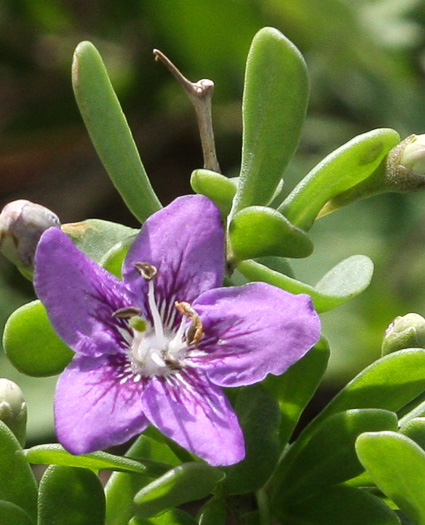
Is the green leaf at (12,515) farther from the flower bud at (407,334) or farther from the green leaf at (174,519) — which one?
the flower bud at (407,334)

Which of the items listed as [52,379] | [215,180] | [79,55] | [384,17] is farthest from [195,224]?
[384,17]

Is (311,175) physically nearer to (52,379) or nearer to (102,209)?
(52,379)

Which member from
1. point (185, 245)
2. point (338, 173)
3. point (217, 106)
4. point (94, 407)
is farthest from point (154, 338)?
point (217, 106)

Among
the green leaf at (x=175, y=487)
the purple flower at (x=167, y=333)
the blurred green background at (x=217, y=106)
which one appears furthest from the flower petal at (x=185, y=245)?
the blurred green background at (x=217, y=106)

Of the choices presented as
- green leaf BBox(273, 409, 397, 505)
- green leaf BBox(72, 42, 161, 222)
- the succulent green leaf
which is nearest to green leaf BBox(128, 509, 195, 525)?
the succulent green leaf

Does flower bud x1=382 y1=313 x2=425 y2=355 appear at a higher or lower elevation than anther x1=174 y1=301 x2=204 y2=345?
lower

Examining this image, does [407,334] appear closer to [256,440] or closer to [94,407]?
[256,440]

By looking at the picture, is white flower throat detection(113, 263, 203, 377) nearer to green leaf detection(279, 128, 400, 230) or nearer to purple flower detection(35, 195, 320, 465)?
purple flower detection(35, 195, 320, 465)
